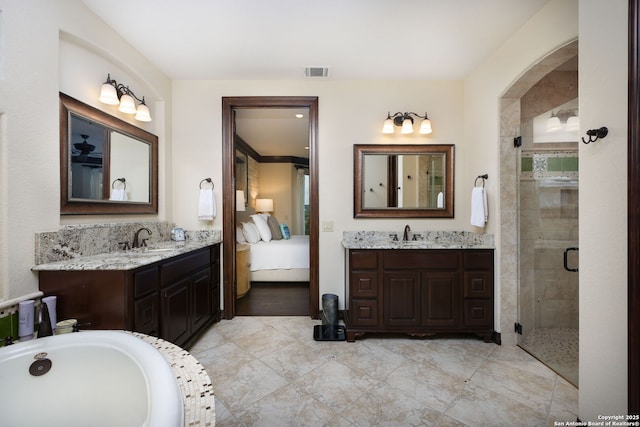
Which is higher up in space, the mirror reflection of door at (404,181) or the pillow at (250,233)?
the mirror reflection of door at (404,181)

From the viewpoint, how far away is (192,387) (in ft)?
2.72

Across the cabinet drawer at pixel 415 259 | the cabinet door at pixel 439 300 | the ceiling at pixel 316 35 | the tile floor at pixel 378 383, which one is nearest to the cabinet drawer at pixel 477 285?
the cabinet door at pixel 439 300

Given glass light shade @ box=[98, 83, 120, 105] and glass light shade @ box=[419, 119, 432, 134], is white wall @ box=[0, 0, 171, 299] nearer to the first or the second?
glass light shade @ box=[98, 83, 120, 105]

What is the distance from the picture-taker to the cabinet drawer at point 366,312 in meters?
2.49

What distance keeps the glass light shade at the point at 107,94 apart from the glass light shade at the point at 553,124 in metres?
3.90

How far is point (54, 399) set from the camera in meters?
1.05

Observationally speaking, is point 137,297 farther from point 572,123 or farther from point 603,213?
point 572,123

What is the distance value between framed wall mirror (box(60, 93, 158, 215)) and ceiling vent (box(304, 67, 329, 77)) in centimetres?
177

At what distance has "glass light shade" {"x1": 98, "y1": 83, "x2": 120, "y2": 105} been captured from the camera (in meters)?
2.06

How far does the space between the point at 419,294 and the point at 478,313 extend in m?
0.60

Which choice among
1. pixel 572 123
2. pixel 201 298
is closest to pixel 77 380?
pixel 201 298

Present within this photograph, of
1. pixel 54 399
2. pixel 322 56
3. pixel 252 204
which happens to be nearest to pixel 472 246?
pixel 322 56

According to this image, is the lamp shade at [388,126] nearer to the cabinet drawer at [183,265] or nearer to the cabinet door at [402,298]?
the cabinet door at [402,298]

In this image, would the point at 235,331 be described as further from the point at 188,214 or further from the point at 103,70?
the point at 103,70
